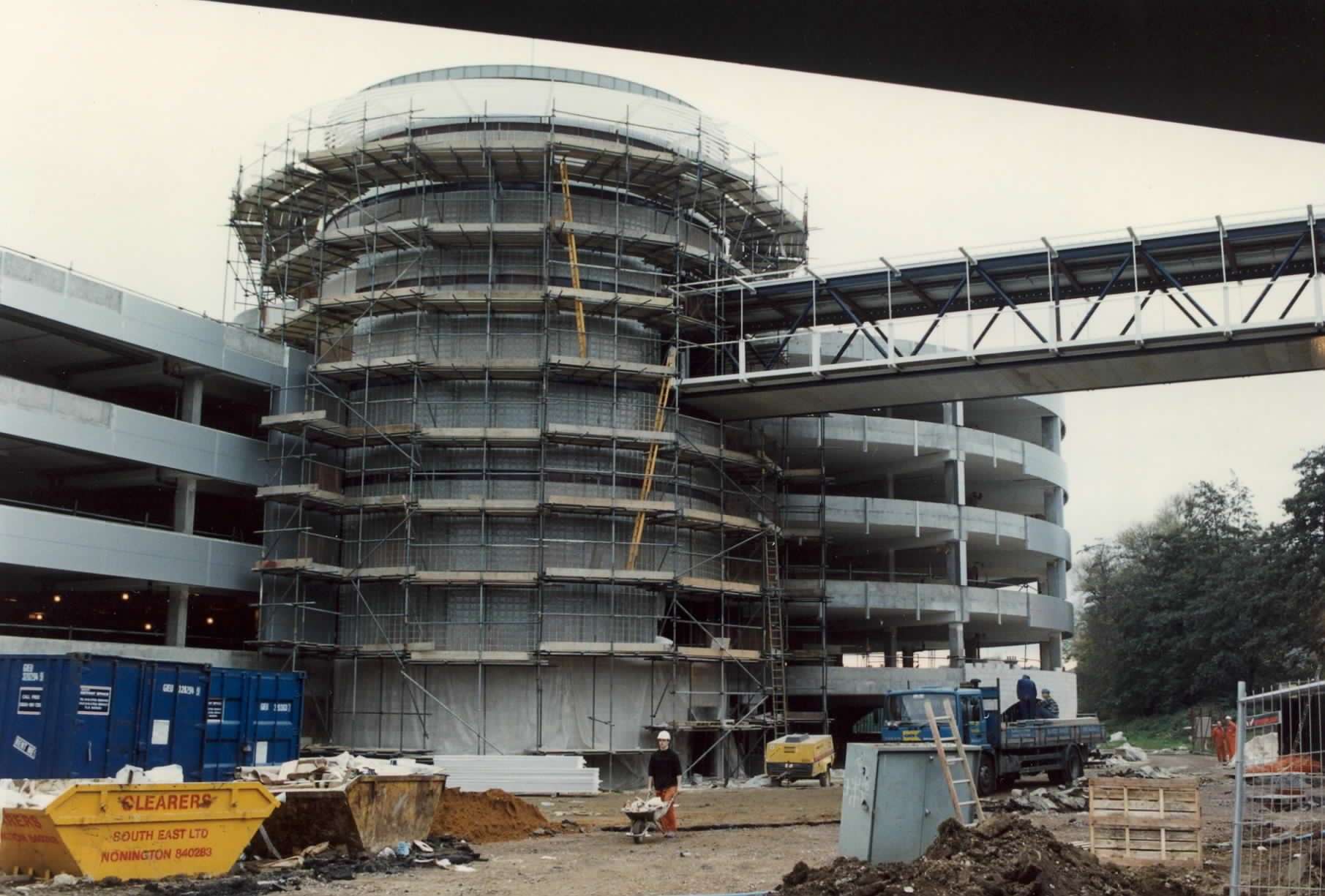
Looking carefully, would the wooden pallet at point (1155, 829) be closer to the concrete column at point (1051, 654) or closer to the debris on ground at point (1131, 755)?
the debris on ground at point (1131, 755)

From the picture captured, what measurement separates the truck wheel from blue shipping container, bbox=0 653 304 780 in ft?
47.5

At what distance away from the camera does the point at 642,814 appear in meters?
20.3

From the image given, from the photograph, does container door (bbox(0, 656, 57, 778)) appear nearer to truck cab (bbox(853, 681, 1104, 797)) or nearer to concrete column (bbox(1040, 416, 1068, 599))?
truck cab (bbox(853, 681, 1104, 797))

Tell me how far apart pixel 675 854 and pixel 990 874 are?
8.05 meters

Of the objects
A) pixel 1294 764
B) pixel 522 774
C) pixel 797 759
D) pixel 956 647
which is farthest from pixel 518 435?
pixel 1294 764

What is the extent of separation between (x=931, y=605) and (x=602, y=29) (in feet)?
147

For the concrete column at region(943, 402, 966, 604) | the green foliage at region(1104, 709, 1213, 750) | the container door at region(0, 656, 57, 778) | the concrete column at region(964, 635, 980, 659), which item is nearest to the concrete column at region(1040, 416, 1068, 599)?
the concrete column at region(964, 635, 980, 659)

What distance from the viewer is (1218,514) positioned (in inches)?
2579

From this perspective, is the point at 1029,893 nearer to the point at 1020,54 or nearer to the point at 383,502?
the point at 1020,54

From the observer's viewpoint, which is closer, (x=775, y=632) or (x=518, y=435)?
(x=518, y=435)

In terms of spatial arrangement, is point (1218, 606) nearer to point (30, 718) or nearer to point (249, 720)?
point (249, 720)

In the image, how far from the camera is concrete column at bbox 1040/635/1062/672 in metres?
56.9

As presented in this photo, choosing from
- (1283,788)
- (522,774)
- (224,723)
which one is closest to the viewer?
(1283,788)

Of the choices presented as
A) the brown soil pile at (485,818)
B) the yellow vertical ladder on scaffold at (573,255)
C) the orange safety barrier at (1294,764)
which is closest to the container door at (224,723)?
the brown soil pile at (485,818)
